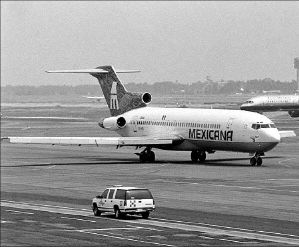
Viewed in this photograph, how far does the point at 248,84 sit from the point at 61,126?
67668 mm

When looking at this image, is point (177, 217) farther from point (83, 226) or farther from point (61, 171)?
point (61, 171)

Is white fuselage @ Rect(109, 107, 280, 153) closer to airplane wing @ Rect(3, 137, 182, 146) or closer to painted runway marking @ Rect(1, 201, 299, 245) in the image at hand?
airplane wing @ Rect(3, 137, 182, 146)

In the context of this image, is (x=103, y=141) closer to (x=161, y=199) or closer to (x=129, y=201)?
→ (x=161, y=199)

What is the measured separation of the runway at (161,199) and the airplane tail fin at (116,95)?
4103 millimetres

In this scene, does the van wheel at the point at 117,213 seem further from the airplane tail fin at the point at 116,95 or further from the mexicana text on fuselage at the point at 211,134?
the airplane tail fin at the point at 116,95

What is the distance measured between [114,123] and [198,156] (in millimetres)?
7231

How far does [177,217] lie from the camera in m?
48.7

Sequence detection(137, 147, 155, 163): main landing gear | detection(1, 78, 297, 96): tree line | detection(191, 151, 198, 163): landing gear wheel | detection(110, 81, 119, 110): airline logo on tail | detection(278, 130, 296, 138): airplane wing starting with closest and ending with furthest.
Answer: detection(1, 78, 297, 96): tree line < detection(278, 130, 296, 138): airplane wing < detection(191, 151, 198, 163): landing gear wheel < detection(137, 147, 155, 163): main landing gear < detection(110, 81, 119, 110): airline logo on tail

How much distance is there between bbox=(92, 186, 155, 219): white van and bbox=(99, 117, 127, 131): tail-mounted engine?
38.3m

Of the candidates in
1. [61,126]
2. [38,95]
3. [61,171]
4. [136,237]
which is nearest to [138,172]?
[61,171]

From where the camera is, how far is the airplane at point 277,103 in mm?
54072

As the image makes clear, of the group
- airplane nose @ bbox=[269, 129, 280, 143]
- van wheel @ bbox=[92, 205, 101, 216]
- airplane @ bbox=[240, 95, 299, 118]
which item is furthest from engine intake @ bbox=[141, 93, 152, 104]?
van wheel @ bbox=[92, 205, 101, 216]

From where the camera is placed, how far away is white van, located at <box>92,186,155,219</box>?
1821 inches

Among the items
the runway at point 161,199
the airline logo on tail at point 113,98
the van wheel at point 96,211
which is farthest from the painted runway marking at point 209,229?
the airline logo on tail at point 113,98
